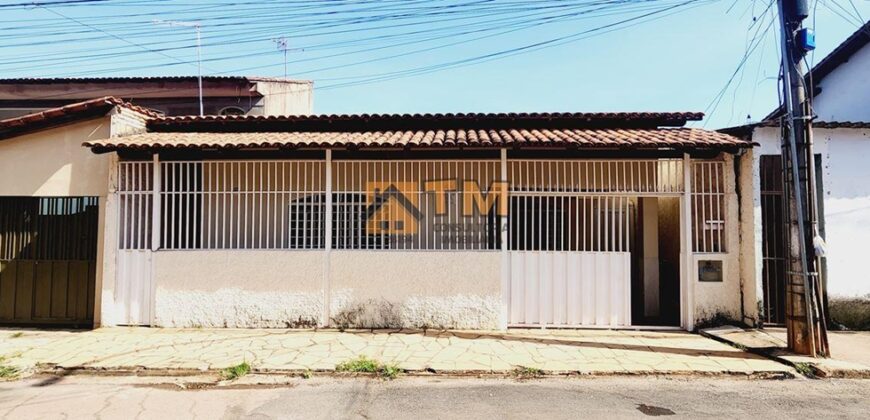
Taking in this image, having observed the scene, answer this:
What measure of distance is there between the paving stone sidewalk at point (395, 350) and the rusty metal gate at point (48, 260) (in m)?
0.38

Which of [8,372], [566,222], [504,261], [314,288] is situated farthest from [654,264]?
[8,372]

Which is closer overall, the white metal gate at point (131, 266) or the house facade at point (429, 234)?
the house facade at point (429, 234)

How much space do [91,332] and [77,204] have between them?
197cm

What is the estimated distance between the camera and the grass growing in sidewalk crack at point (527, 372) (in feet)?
15.2

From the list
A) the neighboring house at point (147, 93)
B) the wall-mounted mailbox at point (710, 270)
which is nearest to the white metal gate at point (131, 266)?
the neighboring house at point (147, 93)

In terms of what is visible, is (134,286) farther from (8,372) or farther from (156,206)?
(8,372)

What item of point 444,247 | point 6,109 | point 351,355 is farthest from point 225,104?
point 351,355

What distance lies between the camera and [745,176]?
21.0 ft

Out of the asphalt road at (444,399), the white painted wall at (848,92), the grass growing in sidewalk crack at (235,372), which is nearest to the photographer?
the asphalt road at (444,399)

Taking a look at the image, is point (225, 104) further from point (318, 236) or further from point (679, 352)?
point (679, 352)

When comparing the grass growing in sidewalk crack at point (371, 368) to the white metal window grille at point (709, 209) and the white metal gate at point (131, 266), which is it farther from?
the white metal window grille at point (709, 209)

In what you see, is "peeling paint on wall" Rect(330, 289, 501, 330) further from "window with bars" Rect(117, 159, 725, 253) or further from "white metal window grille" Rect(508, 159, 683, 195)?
"white metal window grille" Rect(508, 159, 683, 195)

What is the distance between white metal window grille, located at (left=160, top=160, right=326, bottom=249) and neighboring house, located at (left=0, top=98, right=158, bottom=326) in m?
0.95

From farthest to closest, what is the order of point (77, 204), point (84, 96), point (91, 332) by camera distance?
point (84, 96) < point (77, 204) < point (91, 332)
